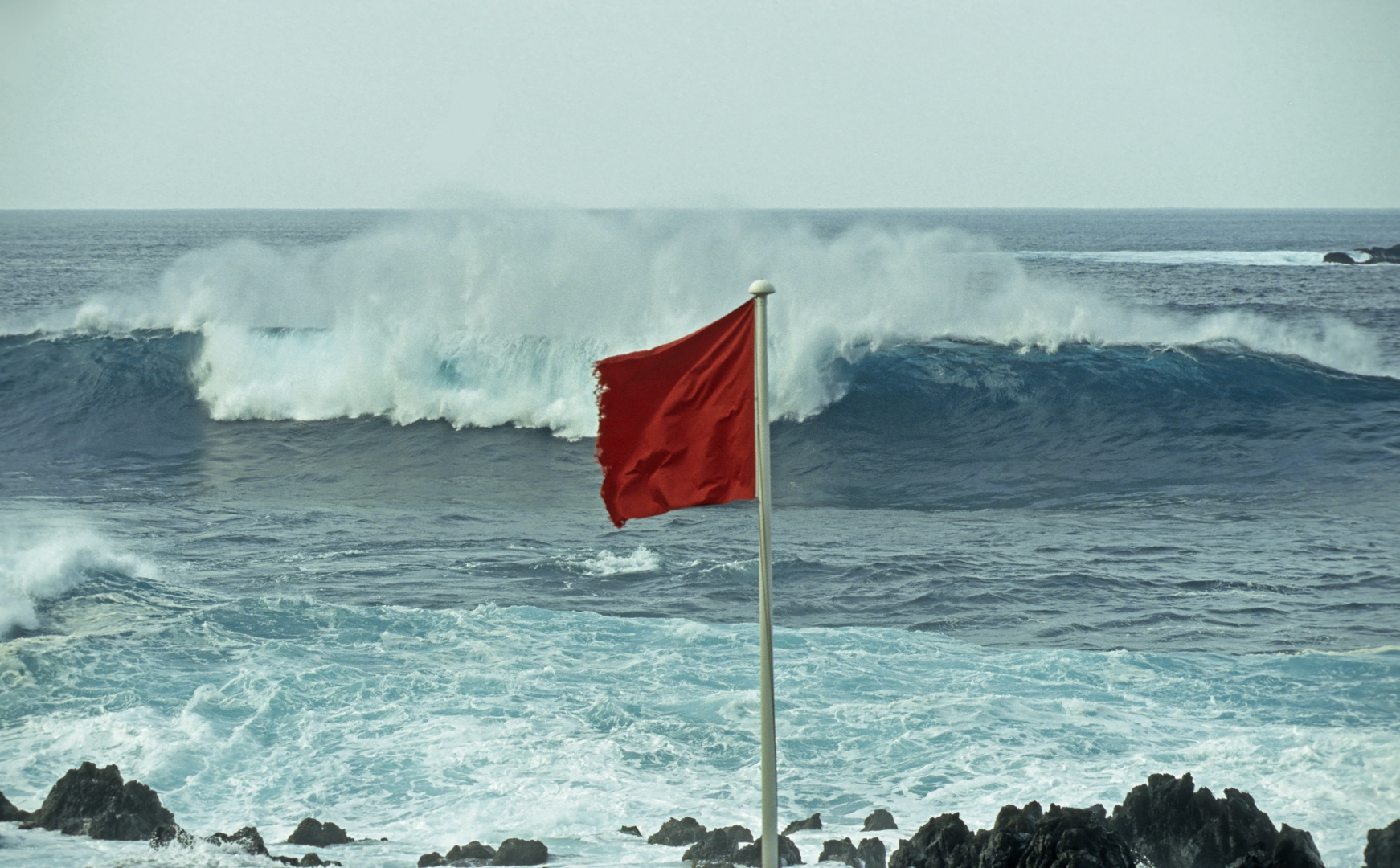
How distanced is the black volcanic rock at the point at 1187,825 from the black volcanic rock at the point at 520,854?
11.7 ft

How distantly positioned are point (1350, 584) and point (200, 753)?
1197 cm

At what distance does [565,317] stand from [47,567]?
1476cm

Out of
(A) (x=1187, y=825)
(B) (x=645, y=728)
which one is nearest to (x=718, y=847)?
(B) (x=645, y=728)

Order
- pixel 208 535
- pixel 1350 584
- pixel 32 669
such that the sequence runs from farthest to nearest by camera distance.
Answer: pixel 208 535 → pixel 1350 584 → pixel 32 669

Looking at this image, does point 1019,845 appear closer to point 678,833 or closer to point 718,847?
point 718,847

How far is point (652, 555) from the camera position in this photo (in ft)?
49.7

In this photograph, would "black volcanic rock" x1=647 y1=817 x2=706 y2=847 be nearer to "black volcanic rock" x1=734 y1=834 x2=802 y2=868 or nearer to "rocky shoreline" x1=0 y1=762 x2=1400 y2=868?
"rocky shoreline" x1=0 y1=762 x2=1400 y2=868

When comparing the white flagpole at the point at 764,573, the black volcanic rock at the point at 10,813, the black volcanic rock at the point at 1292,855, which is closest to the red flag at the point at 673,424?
the white flagpole at the point at 764,573

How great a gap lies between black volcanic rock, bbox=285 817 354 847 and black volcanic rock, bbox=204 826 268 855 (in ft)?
0.69

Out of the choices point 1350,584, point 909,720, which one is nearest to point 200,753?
point 909,720

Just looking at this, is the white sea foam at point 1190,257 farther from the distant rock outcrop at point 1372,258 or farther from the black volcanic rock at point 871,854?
the black volcanic rock at point 871,854

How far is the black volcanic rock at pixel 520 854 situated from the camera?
7359mm

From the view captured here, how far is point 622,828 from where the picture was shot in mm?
7961

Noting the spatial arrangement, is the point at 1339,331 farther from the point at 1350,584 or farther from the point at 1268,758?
the point at 1268,758
